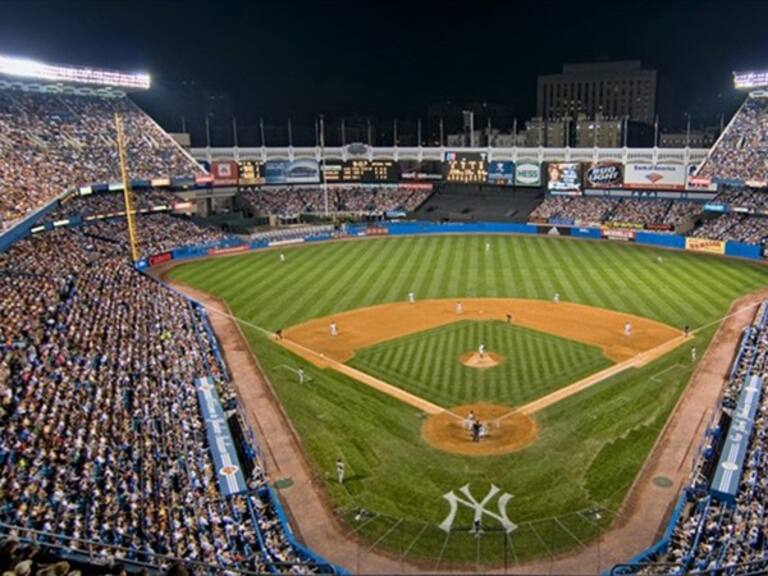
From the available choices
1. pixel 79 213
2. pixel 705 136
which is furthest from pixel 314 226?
pixel 705 136

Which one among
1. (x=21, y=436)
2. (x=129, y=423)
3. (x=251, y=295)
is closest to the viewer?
(x=21, y=436)

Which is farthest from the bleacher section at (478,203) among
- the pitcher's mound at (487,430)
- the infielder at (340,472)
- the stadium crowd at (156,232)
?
the infielder at (340,472)

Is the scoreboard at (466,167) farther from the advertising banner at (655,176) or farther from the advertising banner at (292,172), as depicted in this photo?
the advertising banner at (655,176)

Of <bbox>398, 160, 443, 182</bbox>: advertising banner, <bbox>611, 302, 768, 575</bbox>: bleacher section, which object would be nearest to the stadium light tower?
<bbox>398, 160, 443, 182</bbox>: advertising banner

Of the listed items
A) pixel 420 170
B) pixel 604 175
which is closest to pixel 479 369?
pixel 604 175

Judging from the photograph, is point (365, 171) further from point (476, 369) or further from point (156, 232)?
point (476, 369)

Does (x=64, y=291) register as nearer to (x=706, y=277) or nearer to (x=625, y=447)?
(x=625, y=447)

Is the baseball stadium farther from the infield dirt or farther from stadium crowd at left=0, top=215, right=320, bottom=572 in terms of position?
the infield dirt
